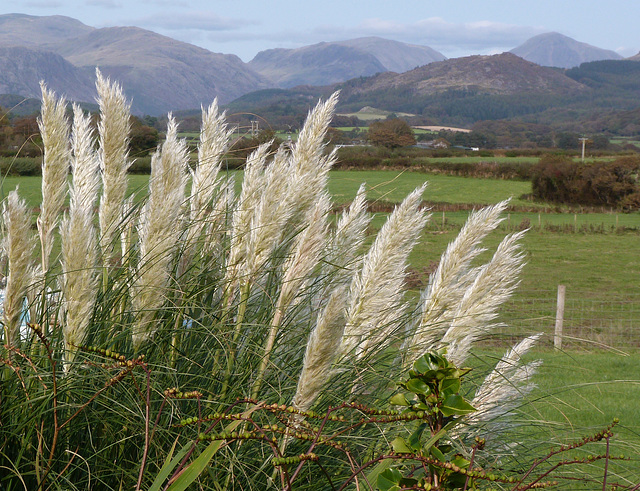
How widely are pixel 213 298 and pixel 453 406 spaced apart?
5.01ft

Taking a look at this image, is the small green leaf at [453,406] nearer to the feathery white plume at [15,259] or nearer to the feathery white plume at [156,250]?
the feathery white plume at [156,250]

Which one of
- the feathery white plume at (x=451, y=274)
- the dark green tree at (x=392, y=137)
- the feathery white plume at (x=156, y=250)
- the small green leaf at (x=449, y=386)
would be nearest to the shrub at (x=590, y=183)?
the dark green tree at (x=392, y=137)

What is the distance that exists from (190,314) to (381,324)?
0.73m

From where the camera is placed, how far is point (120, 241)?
2752 mm

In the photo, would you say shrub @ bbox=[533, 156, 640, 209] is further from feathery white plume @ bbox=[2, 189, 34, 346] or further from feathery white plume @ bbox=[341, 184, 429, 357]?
feathery white plume @ bbox=[2, 189, 34, 346]

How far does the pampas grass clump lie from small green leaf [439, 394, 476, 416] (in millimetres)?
607

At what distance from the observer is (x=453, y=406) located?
1.07 metres

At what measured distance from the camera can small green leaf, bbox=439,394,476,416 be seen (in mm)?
1052

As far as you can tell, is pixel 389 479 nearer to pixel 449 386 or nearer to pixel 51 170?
pixel 449 386

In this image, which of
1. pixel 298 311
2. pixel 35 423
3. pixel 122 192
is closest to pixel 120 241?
pixel 122 192

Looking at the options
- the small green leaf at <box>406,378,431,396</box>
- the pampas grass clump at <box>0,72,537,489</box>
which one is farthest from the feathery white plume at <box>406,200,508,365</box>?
the small green leaf at <box>406,378,431,396</box>

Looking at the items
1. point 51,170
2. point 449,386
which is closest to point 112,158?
point 51,170

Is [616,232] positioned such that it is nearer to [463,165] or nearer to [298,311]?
[463,165]

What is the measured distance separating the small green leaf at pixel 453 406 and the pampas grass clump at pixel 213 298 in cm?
61
